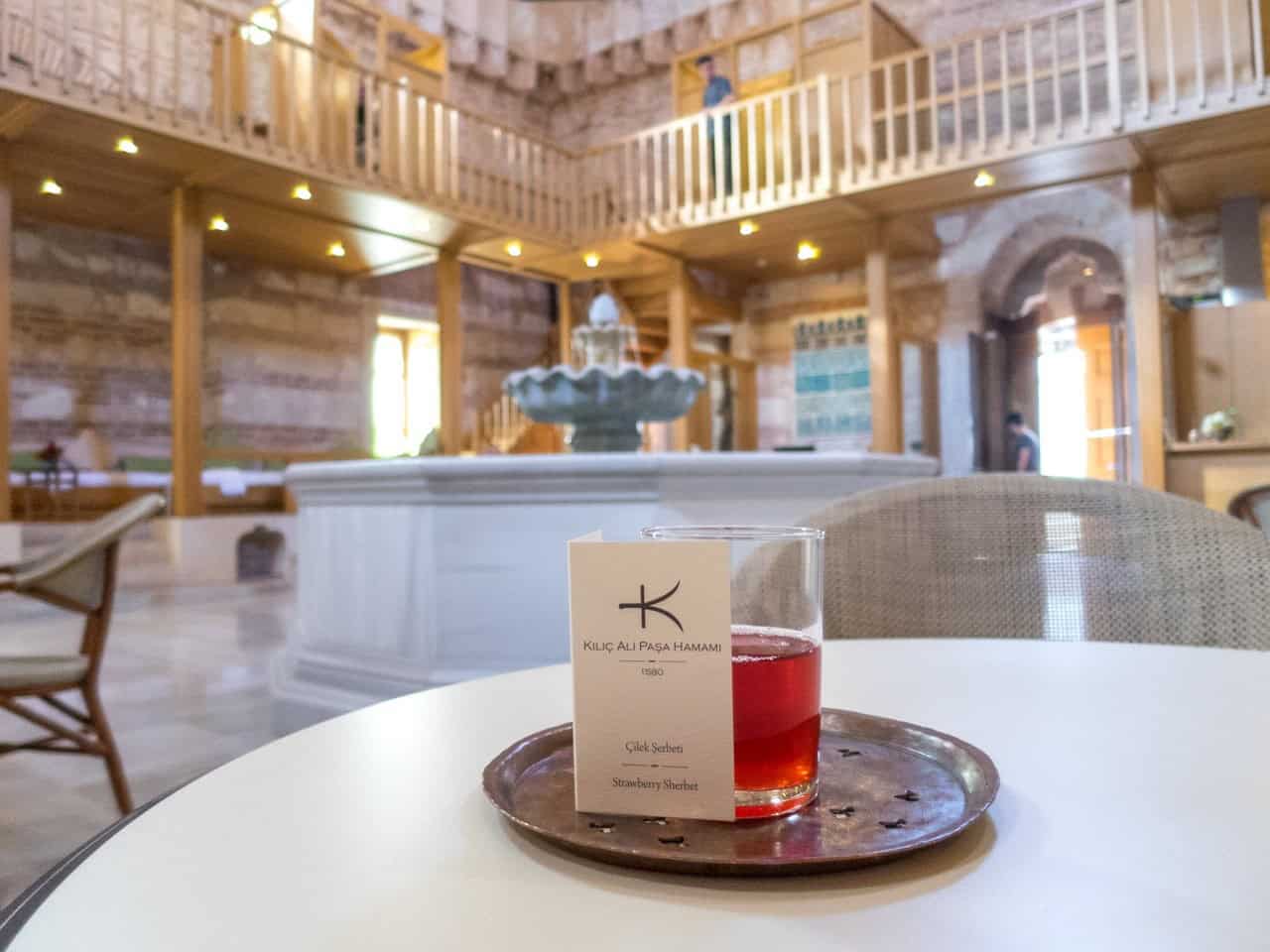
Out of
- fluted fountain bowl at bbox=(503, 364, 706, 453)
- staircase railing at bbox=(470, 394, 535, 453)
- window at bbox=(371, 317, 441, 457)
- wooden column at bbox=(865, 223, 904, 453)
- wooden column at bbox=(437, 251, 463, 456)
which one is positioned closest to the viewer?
fluted fountain bowl at bbox=(503, 364, 706, 453)

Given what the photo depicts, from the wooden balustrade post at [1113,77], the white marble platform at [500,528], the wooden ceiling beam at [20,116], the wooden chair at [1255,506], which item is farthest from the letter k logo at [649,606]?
the wooden balustrade post at [1113,77]

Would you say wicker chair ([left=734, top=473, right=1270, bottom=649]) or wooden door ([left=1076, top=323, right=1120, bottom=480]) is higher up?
wooden door ([left=1076, top=323, right=1120, bottom=480])

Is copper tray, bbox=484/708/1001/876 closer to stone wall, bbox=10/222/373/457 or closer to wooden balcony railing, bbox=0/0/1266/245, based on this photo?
wooden balcony railing, bbox=0/0/1266/245

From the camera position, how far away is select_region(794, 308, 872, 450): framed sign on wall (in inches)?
421

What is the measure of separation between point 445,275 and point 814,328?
14.4ft

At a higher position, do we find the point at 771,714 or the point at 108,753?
the point at 771,714

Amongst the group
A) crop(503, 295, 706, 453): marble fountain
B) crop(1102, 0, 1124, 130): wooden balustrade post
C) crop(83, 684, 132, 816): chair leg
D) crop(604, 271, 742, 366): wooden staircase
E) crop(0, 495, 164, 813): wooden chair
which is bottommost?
crop(83, 684, 132, 816): chair leg

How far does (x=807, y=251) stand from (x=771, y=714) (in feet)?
31.8

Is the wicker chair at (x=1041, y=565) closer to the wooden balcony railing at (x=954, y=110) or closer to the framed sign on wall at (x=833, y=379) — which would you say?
the wooden balcony railing at (x=954, y=110)

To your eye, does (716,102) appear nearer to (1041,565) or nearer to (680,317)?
(680,317)

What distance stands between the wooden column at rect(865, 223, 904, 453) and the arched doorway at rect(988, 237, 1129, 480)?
1.60 meters

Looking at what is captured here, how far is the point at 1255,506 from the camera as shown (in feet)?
9.45

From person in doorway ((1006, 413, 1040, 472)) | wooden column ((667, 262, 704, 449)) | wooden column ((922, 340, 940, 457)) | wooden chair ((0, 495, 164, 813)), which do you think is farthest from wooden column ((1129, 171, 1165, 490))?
wooden chair ((0, 495, 164, 813))

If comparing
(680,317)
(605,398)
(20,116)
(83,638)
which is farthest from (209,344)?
(83,638)
